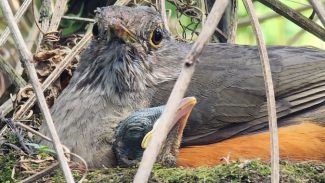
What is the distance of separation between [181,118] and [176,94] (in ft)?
5.18

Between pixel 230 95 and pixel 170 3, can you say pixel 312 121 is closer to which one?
pixel 230 95

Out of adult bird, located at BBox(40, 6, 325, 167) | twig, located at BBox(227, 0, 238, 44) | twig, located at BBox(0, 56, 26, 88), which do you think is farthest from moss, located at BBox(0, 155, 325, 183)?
twig, located at BBox(227, 0, 238, 44)

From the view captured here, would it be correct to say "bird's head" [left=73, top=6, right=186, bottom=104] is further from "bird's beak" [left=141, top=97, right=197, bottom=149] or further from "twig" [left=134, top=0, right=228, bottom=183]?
"twig" [left=134, top=0, right=228, bottom=183]

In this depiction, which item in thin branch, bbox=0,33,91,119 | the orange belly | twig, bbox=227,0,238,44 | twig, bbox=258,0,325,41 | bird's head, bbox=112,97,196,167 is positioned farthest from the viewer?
twig, bbox=227,0,238,44

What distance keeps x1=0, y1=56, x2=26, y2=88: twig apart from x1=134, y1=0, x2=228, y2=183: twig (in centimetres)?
314

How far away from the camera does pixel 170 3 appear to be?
278 inches

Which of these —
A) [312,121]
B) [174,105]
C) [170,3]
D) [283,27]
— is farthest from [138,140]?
[283,27]

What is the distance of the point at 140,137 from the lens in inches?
198

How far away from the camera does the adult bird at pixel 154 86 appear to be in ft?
18.3

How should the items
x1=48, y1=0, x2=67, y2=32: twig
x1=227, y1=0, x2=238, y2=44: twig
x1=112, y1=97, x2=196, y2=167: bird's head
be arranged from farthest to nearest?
x1=227, y1=0, x2=238, y2=44: twig < x1=48, y1=0, x2=67, y2=32: twig < x1=112, y1=97, x2=196, y2=167: bird's head

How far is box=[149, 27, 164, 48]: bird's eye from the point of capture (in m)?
5.92

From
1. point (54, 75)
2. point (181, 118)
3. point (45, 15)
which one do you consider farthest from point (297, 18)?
point (45, 15)

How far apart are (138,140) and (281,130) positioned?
1.03 m

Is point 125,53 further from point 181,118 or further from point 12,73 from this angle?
point 12,73
